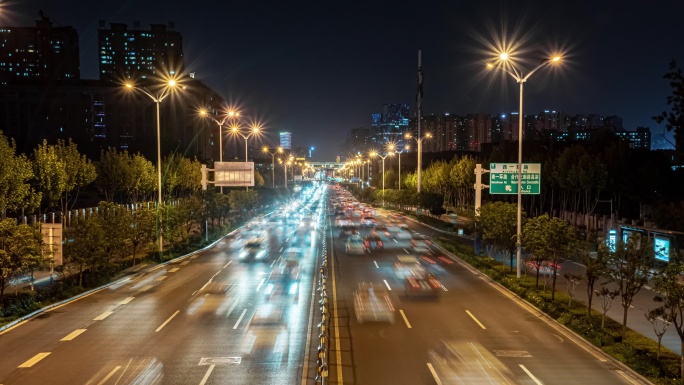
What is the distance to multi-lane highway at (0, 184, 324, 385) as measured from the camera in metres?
15.0

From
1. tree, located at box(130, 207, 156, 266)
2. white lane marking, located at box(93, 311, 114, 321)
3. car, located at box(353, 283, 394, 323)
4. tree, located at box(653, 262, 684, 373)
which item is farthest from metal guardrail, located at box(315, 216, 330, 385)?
tree, located at box(130, 207, 156, 266)

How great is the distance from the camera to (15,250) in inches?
850

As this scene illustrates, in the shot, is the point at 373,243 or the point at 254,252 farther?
the point at 373,243

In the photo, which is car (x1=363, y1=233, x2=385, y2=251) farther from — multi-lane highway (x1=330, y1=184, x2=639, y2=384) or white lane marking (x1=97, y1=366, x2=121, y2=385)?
white lane marking (x1=97, y1=366, x2=121, y2=385)

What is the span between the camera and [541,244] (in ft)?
82.1

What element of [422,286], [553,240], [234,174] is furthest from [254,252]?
[553,240]

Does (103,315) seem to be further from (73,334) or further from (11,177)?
(11,177)

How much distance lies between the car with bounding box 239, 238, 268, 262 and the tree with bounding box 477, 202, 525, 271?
46.4 ft

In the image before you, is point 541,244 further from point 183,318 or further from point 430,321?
point 183,318

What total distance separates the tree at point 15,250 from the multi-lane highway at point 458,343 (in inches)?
450

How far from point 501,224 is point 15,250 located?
22.9 meters

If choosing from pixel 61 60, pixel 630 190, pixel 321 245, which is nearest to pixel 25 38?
pixel 61 60

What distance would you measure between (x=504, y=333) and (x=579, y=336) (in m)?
2.29

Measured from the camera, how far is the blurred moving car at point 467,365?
1459 centimetres
